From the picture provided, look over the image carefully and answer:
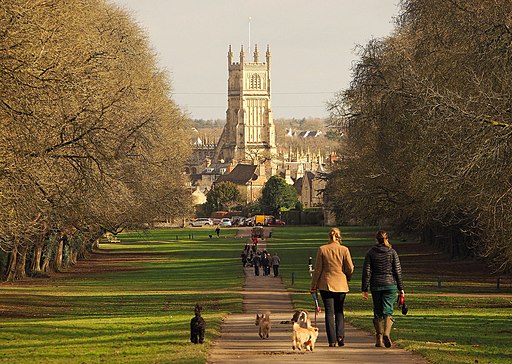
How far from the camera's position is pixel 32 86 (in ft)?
77.7

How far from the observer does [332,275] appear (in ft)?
63.8

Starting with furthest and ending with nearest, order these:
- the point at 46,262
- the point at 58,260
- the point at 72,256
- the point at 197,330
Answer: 1. the point at 72,256
2. the point at 58,260
3. the point at 46,262
4. the point at 197,330

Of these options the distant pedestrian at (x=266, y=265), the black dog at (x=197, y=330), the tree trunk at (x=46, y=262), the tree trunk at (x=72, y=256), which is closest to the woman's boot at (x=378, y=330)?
the black dog at (x=197, y=330)

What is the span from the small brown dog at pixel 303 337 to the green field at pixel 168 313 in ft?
4.40

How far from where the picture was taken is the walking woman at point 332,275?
19438mm

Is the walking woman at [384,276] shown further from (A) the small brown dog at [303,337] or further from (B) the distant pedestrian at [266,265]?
(B) the distant pedestrian at [266,265]

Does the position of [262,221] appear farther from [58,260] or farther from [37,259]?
[37,259]

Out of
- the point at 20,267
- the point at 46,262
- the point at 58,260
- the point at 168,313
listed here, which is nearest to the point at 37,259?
the point at 46,262

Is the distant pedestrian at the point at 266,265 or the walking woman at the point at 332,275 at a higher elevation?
the walking woman at the point at 332,275

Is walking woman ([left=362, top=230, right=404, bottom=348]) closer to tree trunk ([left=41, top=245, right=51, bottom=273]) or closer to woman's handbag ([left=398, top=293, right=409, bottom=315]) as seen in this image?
woman's handbag ([left=398, top=293, right=409, bottom=315])

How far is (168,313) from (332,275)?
12260 mm

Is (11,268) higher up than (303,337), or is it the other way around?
(11,268)

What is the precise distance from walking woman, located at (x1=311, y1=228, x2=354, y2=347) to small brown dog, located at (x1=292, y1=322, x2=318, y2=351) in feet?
2.18

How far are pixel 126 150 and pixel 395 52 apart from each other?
14.8 metres
